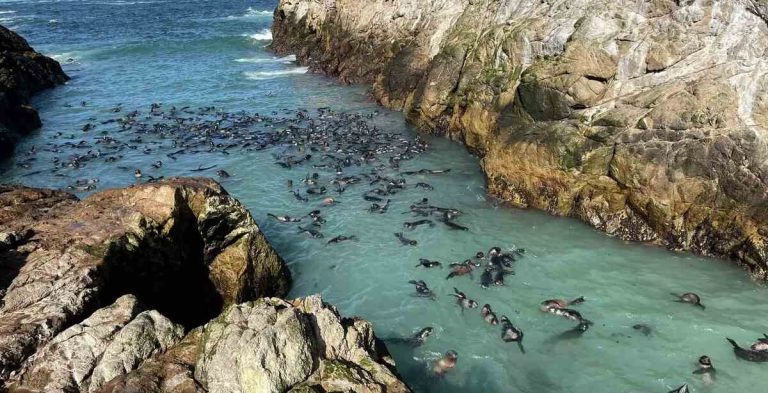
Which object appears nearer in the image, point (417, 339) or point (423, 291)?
point (417, 339)

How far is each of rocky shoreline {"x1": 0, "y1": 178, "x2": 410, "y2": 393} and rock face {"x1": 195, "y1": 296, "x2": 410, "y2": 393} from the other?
19 mm

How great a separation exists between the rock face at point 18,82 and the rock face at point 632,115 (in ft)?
86.6

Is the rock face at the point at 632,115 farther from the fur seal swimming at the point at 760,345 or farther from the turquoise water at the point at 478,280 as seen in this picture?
the fur seal swimming at the point at 760,345

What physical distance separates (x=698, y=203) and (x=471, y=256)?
7.18 metres

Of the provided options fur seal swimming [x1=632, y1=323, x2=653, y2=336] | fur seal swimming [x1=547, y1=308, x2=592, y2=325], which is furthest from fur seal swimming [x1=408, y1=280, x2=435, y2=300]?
fur seal swimming [x1=632, y1=323, x2=653, y2=336]

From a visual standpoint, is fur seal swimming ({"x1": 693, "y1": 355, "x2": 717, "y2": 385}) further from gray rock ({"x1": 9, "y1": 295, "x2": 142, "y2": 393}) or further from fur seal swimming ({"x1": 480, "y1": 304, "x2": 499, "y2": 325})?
gray rock ({"x1": 9, "y1": 295, "x2": 142, "y2": 393})

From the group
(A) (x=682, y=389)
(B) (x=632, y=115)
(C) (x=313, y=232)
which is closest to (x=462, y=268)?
(C) (x=313, y=232)

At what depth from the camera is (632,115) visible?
17953 mm

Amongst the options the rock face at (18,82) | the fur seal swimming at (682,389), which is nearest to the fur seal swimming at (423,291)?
the fur seal swimming at (682,389)

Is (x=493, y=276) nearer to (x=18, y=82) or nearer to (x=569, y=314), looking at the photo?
(x=569, y=314)

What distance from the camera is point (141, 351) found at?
8867 millimetres

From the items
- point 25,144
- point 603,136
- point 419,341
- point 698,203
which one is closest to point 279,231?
point 419,341

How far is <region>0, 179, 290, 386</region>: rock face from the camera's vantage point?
8.76 metres

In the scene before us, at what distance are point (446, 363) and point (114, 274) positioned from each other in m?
7.82
